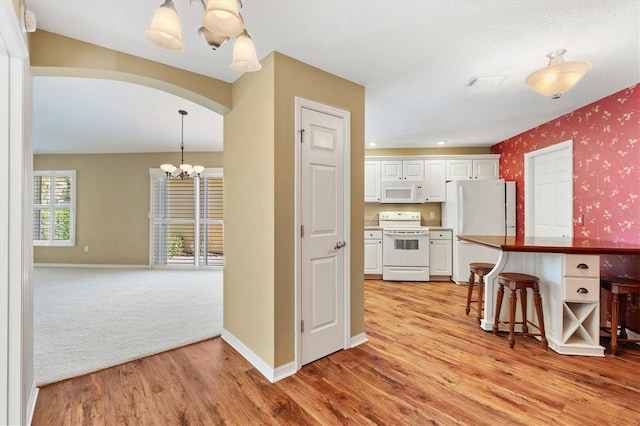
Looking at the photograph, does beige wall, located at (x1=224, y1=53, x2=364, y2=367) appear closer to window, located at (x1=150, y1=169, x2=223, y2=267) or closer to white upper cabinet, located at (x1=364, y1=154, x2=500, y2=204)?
white upper cabinet, located at (x1=364, y1=154, x2=500, y2=204)

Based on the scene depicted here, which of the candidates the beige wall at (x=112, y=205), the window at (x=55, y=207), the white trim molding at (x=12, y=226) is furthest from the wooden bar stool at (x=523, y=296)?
the window at (x=55, y=207)

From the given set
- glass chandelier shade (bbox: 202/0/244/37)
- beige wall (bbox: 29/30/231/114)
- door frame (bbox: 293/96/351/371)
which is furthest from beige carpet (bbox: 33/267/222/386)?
glass chandelier shade (bbox: 202/0/244/37)

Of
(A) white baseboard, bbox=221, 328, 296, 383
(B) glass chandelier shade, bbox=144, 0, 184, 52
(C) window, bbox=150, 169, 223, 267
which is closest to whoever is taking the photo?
(B) glass chandelier shade, bbox=144, 0, 184, 52

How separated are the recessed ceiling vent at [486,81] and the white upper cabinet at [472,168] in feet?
8.26

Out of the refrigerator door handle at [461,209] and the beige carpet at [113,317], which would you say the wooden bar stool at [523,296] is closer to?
the refrigerator door handle at [461,209]

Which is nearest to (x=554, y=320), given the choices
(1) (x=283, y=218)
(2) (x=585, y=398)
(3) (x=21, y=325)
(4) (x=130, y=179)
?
(2) (x=585, y=398)

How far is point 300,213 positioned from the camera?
2164 millimetres

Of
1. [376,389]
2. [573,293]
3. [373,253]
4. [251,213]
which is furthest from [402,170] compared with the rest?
[376,389]

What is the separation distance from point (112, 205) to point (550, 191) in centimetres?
780

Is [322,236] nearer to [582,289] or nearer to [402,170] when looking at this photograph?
[582,289]

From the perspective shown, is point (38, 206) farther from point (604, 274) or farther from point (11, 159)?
point (604, 274)

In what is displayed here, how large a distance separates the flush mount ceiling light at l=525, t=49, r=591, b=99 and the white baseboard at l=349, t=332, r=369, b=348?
244cm

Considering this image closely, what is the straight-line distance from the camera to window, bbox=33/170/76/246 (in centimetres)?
591

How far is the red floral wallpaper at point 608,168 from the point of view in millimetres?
2682
